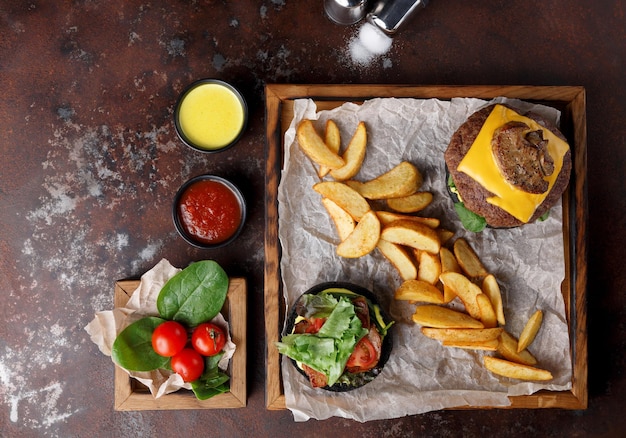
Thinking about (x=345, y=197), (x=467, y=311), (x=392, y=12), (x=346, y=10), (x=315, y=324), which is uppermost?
(x=392, y=12)

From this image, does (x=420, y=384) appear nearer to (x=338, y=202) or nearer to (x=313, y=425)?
(x=313, y=425)

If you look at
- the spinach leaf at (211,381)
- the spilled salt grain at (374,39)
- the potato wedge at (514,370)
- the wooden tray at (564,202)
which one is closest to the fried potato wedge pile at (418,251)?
the potato wedge at (514,370)

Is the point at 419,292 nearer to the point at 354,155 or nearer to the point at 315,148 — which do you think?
the point at 354,155

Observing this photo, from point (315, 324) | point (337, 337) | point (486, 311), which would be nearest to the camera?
point (337, 337)

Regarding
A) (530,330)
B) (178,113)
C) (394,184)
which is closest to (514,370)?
(530,330)

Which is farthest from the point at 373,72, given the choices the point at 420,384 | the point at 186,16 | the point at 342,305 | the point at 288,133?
the point at 420,384
